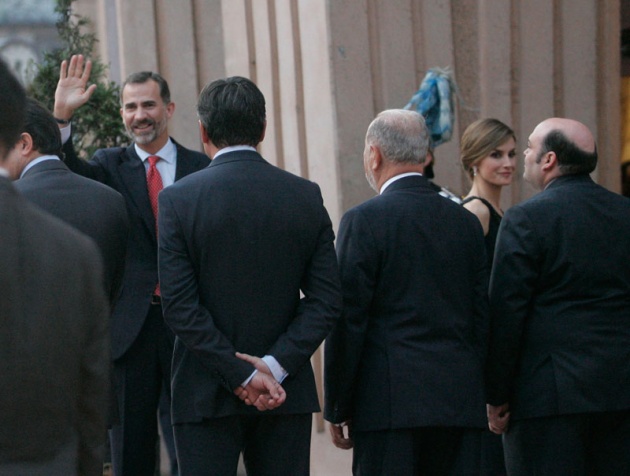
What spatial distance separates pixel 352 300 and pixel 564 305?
0.80 metres

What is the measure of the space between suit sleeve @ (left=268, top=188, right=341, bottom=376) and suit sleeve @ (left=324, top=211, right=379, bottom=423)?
0.24 ft

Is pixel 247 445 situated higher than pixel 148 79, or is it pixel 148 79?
pixel 148 79

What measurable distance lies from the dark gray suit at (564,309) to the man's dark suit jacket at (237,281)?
73cm

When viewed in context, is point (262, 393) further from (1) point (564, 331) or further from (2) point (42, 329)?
(2) point (42, 329)

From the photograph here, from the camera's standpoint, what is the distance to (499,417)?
4.65 meters

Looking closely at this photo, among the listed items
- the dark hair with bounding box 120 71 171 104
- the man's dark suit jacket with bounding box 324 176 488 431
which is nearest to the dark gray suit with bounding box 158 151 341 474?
the man's dark suit jacket with bounding box 324 176 488 431

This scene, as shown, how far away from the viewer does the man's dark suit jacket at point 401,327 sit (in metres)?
4.25

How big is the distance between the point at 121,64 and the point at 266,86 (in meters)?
1.69

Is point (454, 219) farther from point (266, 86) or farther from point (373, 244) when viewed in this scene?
point (266, 86)

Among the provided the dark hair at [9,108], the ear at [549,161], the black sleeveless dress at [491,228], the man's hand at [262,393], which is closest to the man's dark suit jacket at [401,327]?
the man's hand at [262,393]

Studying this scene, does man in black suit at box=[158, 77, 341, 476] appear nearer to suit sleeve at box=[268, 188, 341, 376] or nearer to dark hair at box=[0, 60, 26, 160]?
suit sleeve at box=[268, 188, 341, 376]

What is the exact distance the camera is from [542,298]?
176 inches

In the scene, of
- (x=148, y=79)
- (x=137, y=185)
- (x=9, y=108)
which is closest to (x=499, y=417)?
(x=137, y=185)

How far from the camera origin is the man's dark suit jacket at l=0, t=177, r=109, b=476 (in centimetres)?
253
